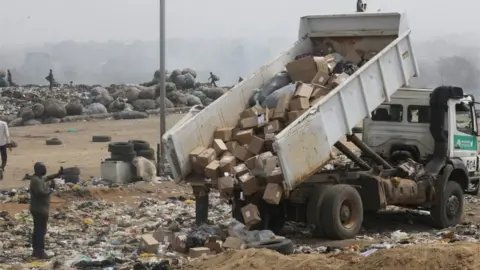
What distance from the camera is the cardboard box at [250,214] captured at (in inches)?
403

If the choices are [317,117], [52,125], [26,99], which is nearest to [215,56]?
[26,99]

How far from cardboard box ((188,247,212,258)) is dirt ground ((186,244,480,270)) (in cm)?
96

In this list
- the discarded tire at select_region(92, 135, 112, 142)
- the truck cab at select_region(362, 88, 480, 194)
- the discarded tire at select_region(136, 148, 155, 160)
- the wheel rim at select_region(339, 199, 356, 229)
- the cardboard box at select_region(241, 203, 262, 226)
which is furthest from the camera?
the discarded tire at select_region(92, 135, 112, 142)

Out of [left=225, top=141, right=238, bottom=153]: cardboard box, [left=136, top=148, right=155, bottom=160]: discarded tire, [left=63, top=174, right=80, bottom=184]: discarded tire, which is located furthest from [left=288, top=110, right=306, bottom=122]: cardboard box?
[left=136, top=148, right=155, bottom=160]: discarded tire

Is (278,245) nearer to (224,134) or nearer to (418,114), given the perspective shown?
(224,134)

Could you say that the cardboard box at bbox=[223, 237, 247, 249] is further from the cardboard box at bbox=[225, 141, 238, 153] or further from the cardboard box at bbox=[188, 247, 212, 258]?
the cardboard box at bbox=[225, 141, 238, 153]

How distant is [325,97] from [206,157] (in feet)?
5.69

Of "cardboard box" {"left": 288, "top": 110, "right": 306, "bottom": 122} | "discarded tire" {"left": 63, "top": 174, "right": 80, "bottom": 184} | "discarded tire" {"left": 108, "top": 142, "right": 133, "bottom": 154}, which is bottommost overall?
"discarded tire" {"left": 63, "top": 174, "right": 80, "bottom": 184}

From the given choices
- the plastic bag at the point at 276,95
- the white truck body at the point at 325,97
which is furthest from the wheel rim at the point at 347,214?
the plastic bag at the point at 276,95

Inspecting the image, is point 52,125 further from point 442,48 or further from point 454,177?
point 442,48

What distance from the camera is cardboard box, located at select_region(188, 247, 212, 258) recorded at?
9359 millimetres

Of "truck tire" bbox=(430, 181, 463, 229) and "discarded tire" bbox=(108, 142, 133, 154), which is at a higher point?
"discarded tire" bbox=(108, 142, 133, 154)

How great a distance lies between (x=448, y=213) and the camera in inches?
480

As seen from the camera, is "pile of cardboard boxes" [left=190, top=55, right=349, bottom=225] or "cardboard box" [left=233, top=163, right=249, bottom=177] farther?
"cardboard box" [left=233, top=163, right=249, bottom=177]
